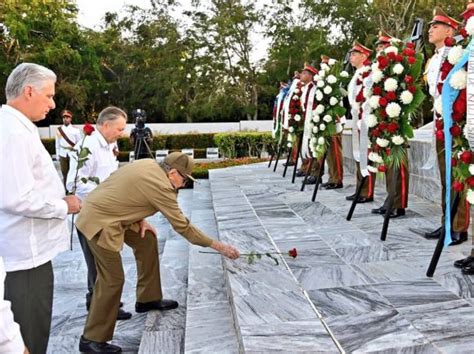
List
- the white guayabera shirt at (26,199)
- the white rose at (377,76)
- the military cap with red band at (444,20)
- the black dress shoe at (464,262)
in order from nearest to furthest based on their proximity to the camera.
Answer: the white guayabera shirt at (26,199), the black dress shoe at (464,262), the military cap with red band at (444,20), the white rose at (377,76)

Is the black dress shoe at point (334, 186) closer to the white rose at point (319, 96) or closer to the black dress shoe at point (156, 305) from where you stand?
the white rose at point (319, 96)

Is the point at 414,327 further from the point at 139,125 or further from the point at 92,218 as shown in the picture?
the point at 139,125

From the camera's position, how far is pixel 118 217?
9.46ft

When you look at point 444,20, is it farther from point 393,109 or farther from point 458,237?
point 458,237

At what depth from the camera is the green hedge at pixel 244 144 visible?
1645 centimetres

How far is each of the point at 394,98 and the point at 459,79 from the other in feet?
4.21

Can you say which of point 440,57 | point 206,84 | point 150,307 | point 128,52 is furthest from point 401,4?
point 150,307

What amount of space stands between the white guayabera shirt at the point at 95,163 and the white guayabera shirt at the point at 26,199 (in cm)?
127

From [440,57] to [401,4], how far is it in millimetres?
19641

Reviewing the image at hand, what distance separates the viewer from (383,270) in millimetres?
3260

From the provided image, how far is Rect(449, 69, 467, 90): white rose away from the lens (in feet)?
9.32

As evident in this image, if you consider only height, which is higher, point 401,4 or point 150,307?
point 401,4

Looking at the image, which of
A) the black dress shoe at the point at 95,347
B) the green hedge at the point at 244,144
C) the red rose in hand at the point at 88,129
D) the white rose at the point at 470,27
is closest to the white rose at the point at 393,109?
the white rose at the point at 470,27

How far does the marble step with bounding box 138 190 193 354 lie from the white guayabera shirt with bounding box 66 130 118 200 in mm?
1017
